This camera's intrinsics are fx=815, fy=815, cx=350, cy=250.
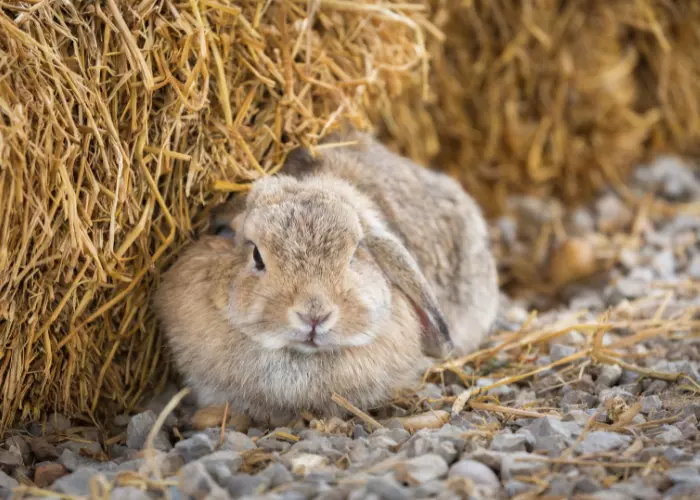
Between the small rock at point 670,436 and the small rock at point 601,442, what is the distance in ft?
0.37

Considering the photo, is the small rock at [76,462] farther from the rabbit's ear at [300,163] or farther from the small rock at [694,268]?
the small rock at [694,268]

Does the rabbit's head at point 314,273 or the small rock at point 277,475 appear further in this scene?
the rabbit's head at point 314,273

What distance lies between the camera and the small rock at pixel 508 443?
305 cm

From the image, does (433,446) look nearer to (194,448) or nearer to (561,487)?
(561,487)

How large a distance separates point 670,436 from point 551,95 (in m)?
Answer: 3.69

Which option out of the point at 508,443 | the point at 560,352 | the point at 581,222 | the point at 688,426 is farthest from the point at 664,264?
the point at 508,443

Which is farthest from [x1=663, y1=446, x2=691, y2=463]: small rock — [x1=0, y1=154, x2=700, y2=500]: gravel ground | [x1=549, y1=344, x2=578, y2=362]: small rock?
[x1=549, y1=344, x2=578, y2=362]: small rock

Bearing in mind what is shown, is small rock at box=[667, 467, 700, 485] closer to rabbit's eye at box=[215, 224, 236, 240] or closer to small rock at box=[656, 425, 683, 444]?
small rock at box=[656, 425, 683, 444]

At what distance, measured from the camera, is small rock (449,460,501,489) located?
2787mm

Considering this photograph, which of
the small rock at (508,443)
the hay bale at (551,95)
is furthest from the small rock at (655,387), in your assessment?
the hay bale at (551,95)

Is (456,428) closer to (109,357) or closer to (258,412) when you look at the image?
(258,412)

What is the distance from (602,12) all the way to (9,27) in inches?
174

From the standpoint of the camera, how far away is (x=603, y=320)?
4164 millimetres

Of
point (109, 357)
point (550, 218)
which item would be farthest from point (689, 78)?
point (109, 357)
